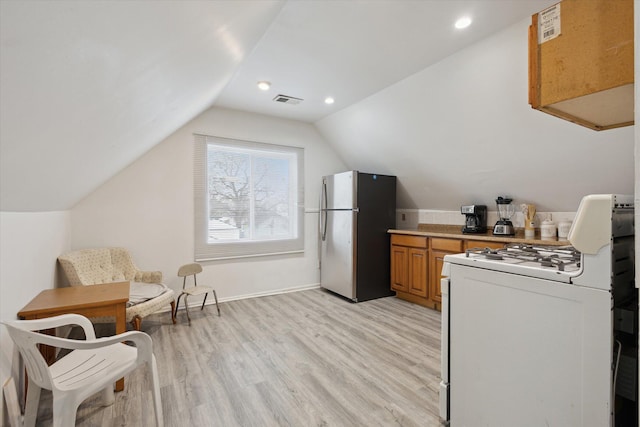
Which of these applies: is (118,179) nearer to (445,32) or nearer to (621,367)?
(445,32)

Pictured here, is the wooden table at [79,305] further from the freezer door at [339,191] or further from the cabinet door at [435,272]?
the cabinet door at [435,272]

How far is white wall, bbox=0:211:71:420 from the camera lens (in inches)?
56.2

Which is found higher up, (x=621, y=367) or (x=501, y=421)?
(x=621, y=367)

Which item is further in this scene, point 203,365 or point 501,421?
point 203,365

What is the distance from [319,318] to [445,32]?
2.98m

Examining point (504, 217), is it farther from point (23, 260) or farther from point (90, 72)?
point (23, 260)

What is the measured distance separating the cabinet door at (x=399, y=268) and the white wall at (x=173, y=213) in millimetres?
1402

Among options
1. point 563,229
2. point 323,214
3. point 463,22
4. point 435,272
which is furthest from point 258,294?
point 463,22

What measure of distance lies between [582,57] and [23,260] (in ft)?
9.23

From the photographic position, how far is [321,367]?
223 cm

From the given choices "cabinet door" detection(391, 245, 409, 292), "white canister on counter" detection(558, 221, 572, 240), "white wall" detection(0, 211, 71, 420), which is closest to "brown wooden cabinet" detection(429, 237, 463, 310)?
"cabinet door" detection(391, 245, 409, 292)

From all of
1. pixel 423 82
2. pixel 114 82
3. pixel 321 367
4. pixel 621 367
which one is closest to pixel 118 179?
pixel 114 82

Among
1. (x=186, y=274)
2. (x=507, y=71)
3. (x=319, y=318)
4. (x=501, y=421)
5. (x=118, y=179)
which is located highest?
(x=507, y=71)

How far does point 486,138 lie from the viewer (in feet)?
9.44
